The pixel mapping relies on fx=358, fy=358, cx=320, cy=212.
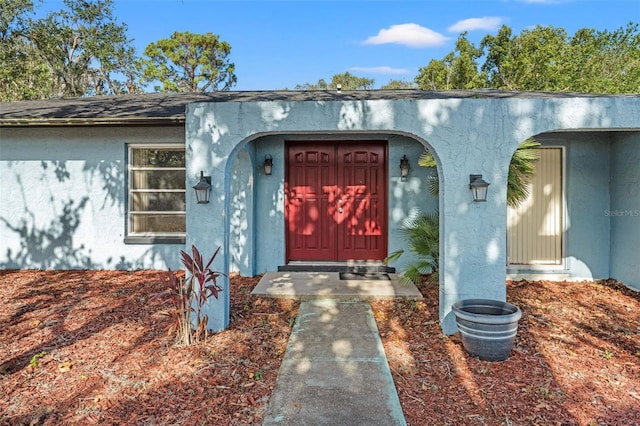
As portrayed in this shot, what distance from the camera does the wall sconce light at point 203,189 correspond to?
3986 mm

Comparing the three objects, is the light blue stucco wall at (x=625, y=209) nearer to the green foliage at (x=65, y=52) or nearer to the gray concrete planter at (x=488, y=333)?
the gray concrete planter at (x=488, y=333)

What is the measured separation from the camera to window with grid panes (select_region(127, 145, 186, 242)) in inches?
269

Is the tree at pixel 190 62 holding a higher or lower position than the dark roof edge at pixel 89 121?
higher

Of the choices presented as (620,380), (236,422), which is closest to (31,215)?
(236,422)

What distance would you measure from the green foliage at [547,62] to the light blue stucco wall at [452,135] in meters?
17.6

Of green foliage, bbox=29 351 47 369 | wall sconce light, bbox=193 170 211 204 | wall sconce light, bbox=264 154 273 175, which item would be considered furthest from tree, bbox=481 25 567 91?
green foliage, bbox=29 351 47 369

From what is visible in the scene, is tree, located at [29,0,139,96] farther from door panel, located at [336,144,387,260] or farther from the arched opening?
the arched opening

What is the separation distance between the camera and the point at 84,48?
61.3 feet

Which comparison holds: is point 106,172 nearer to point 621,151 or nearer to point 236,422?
point 236,422

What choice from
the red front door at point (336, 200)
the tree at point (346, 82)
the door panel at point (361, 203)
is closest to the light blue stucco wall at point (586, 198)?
the door panel at point (361, 203)

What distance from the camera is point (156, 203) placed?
6934mm

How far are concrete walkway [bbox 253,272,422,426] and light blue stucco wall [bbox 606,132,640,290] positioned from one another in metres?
3.42

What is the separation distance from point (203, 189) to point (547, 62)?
20.7 metres

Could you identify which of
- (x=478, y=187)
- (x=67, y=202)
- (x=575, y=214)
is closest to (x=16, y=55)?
(x=67, y=202)
